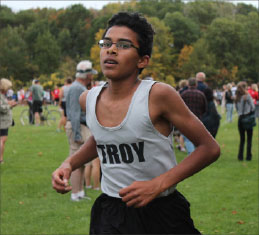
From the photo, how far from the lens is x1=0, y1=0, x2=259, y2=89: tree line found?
80250 millimetres

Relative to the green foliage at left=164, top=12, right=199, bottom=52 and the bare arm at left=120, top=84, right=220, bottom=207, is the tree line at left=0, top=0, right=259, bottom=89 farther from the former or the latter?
the bare arm at left=120, top=84, right=220, bottom=207

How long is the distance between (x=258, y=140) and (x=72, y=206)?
11.0m

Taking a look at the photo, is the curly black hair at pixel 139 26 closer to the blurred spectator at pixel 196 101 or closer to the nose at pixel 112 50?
the nose at pixel 112 50

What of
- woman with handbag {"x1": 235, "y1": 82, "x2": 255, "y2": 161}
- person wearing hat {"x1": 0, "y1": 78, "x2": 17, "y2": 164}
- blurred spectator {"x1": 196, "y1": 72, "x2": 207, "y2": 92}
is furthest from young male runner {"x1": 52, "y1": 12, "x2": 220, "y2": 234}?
woman with handbag {"x1": 235, "y1": 82, "x2": 255, "y2": 161}

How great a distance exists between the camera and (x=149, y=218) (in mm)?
2830

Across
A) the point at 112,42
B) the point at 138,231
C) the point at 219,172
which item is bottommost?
the point at 219,172

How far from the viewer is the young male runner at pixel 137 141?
273 cm

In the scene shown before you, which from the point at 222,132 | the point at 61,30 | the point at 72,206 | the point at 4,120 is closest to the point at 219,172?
the point at 72,206

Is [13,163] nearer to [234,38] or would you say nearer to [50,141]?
[50,141]

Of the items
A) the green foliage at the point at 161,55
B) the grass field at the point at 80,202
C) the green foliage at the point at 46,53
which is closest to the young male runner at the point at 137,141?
the grass field at the point at 80,202

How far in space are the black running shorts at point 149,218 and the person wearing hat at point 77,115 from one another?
5021 mm

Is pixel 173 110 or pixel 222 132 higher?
pixel 173 110

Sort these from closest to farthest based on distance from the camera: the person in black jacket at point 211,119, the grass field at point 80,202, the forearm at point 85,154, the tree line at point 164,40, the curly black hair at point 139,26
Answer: the curly black hair at point 139,26, the forearm at point 85,154, the grass field at point 80,202, the person in black jacket at point 211,119, the tree line at point 164,40

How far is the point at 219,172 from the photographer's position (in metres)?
10.8
